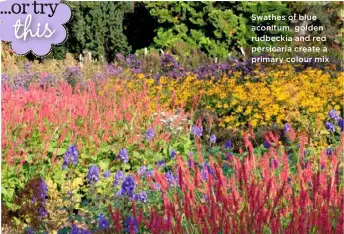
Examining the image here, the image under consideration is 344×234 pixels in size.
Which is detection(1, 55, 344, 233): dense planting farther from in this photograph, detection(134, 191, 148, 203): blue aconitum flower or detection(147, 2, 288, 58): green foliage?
detection(147, 2, 288, 58): green foliage

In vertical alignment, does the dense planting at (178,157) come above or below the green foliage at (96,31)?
below

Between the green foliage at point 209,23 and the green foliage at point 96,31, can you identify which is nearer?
the green foliage at point 209,23

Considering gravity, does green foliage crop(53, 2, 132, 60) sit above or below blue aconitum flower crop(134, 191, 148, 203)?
above

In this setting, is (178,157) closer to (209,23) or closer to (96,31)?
(209,23)

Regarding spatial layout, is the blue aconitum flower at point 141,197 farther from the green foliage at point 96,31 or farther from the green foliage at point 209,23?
the green foliage at point 96,31

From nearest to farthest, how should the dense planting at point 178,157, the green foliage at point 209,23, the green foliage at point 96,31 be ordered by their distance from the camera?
the dense planting at point 178,157
the green foliage at point 209,23
the green foliage at point 96,31

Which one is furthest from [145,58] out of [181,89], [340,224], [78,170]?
[340,224]

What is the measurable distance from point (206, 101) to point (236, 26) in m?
6.63

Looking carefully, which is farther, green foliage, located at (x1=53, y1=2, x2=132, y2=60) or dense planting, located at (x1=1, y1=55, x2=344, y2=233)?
green foliage, located at (x1=53, y1=2, x2=132, y2=60)

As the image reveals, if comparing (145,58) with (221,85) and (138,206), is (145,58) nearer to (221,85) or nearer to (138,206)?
(221,85)

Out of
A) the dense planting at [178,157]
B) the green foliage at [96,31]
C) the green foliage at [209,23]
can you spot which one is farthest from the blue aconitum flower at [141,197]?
the green foliage at [96,31]

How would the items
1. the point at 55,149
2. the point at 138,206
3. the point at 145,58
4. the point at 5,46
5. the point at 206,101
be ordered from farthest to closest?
the point at 5,46, the point at 145,58, the point at 206,101, the point at 55,149, the point at 138,206

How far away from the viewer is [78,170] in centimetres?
509

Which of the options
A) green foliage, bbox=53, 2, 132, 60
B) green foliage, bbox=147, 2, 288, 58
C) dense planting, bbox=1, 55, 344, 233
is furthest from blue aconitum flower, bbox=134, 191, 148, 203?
green foliage, bbox=53, 2, 132, 60
